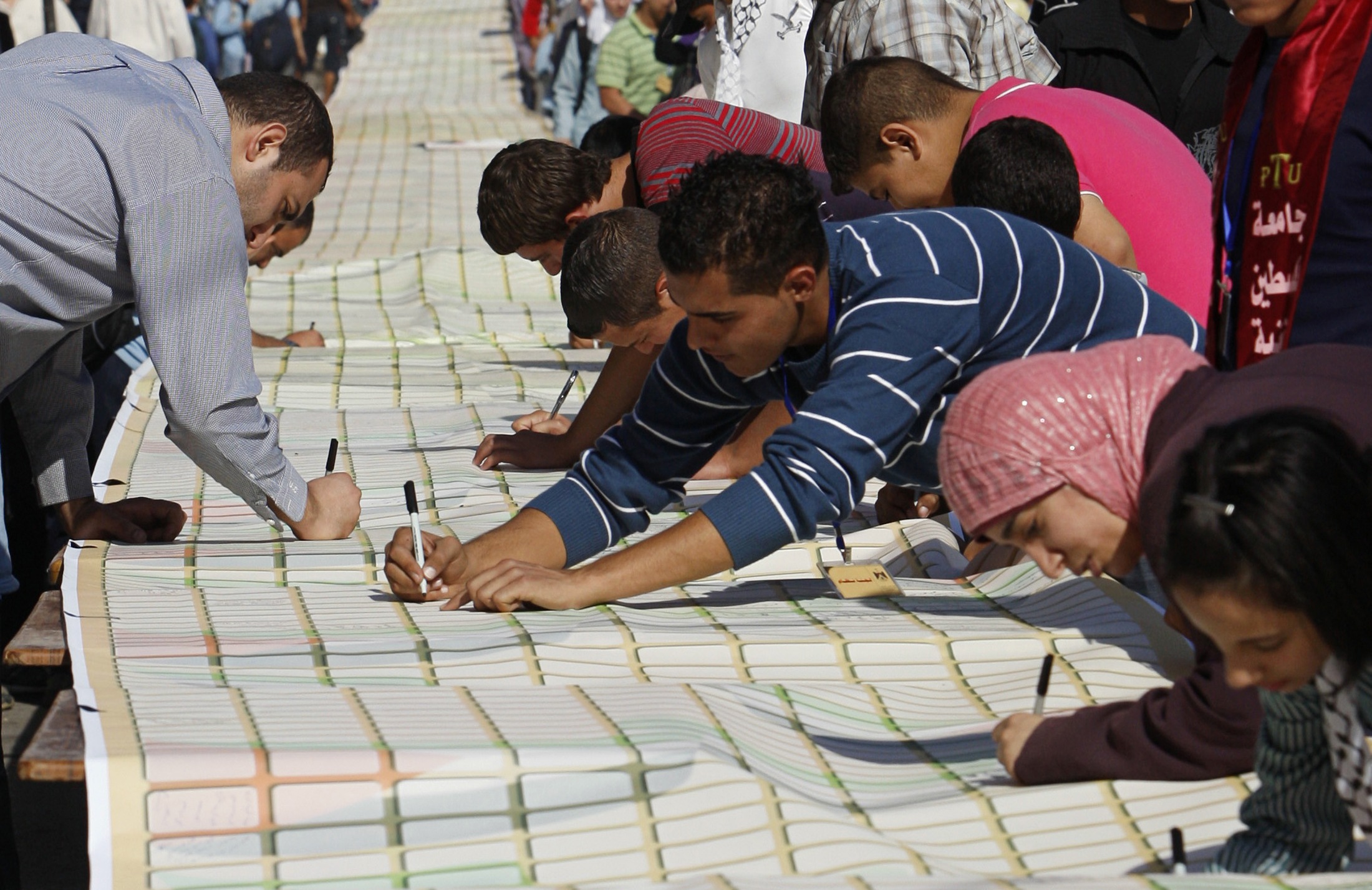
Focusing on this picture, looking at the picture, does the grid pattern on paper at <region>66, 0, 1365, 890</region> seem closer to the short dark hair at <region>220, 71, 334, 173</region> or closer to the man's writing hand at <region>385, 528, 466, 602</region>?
the man's writing hand at <region>385, 528, 466, 602</region>

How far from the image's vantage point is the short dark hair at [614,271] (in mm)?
3008

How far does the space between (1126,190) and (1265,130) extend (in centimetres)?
67

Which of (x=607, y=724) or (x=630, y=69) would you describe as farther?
(x=630, y=69)

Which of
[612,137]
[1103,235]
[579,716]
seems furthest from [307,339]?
[579,716]

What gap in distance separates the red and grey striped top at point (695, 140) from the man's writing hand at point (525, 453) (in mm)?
580

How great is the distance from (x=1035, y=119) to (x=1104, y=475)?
61.3 inches

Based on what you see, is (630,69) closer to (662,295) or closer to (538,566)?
(662,295)

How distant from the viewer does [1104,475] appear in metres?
1.68

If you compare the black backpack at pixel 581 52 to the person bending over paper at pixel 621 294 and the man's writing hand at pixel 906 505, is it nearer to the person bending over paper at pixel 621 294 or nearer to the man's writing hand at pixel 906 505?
the person bending over paper at pixel 621 294

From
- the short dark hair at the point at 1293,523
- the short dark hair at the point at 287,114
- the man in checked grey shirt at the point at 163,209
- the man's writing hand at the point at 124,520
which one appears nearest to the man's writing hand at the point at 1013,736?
the short dark hair at the point at 1293,523

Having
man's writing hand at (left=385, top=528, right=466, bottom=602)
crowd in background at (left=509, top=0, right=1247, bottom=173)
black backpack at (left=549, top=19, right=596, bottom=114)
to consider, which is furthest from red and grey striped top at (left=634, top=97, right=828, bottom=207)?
black backpack at (left=549, top=19, right=596, bottom=114)

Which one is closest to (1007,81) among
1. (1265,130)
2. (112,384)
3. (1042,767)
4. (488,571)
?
(1265,130)

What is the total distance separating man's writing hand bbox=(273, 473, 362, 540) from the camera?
9.30ft

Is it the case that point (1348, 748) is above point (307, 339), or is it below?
above
